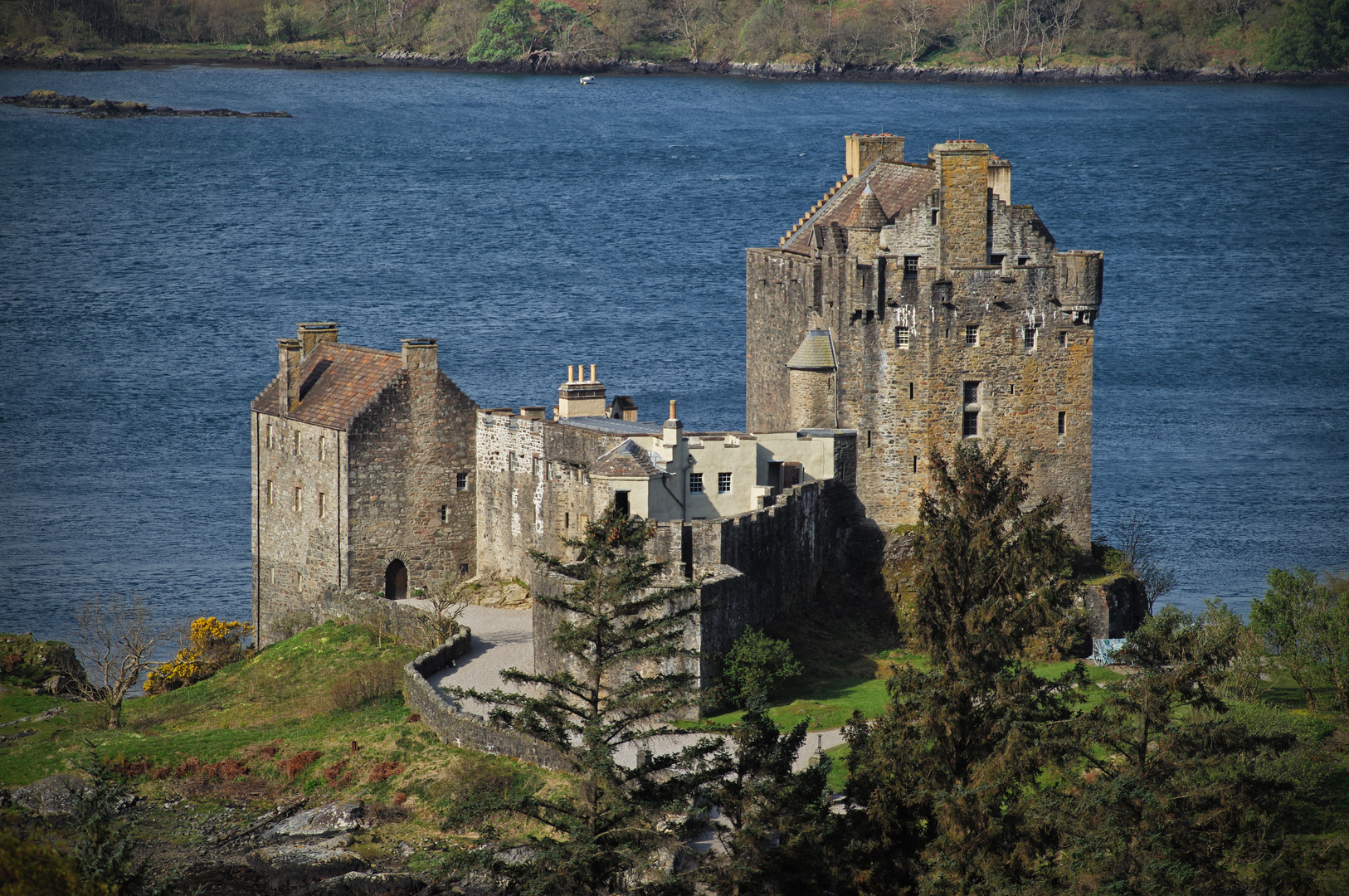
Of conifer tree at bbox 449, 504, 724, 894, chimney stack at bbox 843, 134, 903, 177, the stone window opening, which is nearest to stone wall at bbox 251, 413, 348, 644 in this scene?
the stone window opening

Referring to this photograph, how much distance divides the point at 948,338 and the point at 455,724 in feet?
78.4

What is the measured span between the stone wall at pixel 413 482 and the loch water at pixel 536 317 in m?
21.8

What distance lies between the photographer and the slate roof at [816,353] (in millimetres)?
69812

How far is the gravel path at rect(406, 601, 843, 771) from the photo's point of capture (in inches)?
2140

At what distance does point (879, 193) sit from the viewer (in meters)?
72.9

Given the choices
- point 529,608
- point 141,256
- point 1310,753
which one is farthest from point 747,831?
point 141,256

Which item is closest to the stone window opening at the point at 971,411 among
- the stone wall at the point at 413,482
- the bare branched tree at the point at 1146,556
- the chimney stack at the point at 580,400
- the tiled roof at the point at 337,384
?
the bare branched tree at the point at 1146,556

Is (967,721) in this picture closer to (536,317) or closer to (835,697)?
(835,697)

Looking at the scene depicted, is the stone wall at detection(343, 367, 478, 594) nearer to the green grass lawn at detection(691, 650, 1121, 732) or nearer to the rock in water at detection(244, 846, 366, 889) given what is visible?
the green grass lawn at detection(691, 650, 1121, 732)

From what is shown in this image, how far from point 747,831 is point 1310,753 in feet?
69.4

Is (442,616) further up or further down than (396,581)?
further down

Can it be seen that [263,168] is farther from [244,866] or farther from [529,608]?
[244,866]

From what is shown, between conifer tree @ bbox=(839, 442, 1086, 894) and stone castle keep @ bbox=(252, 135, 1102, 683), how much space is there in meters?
17.6

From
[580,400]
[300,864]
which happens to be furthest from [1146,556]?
[300,864]
